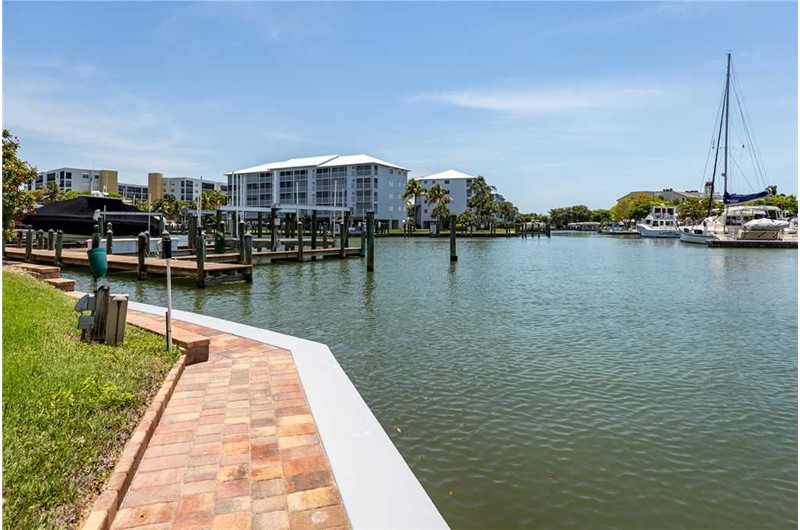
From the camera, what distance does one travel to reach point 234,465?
14.3ft

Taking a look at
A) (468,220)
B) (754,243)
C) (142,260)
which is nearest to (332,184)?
(468,220)

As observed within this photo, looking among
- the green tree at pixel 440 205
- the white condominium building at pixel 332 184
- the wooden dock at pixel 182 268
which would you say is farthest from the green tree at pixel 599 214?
the wooden dock at pixel 182 268

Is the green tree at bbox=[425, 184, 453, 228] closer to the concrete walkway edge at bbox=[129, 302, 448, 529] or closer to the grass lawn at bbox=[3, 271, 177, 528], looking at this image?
the concrete walkway edge at bbox=[129, 302, 448, 529]

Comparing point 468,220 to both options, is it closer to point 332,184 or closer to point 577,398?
point 332,184

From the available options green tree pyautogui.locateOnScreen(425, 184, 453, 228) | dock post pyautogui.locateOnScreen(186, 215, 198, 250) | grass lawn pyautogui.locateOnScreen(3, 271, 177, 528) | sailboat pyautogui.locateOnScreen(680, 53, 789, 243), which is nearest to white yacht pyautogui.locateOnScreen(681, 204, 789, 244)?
sailboat pyautogui.locateOnScreen(680, 53, 789, 243)

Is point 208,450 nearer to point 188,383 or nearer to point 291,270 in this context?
point 188,383

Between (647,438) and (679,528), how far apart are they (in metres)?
1.92

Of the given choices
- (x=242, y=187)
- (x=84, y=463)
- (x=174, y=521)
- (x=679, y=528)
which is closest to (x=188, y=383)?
(x=84, y=463)

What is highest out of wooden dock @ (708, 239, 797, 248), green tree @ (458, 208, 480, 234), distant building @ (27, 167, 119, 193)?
distant building @ (27, 167, 119, 193)

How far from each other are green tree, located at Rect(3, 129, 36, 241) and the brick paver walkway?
1285 cm

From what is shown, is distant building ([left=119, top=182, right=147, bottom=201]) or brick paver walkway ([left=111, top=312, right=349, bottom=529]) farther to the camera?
distant building ([left=119, top=182, right=147, bottom=201])

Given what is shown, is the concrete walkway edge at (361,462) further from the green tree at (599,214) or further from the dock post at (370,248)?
the green tree at (599,214)

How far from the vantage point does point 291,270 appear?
29297 millimetres

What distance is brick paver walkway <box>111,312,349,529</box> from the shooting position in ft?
11.9
